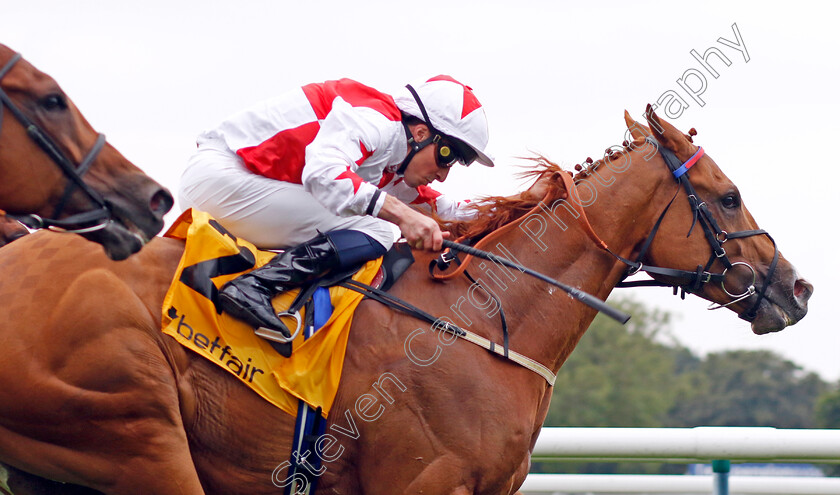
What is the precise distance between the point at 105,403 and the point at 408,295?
135cm

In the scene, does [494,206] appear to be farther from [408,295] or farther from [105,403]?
[105,403]

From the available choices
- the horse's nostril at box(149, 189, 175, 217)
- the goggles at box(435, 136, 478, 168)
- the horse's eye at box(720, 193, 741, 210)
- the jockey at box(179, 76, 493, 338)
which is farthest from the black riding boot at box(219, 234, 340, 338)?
the horse's eye at box(720, 193, 741, 210)

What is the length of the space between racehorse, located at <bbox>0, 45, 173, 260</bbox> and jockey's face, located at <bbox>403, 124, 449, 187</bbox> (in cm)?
140

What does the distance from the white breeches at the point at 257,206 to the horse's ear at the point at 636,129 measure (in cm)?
142

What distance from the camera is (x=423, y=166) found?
4289 millimetres

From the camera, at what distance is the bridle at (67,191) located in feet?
9.83

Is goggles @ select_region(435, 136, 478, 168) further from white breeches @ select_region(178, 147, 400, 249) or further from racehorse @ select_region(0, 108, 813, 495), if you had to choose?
white breeches @ select_region(178, 147, 400, 249)

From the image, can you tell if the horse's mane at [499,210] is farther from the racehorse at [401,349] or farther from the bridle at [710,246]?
the bridle at [710,246]

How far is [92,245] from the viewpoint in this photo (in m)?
3.52

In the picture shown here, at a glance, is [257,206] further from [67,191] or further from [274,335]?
[67,191]

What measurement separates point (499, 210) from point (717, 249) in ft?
3.49

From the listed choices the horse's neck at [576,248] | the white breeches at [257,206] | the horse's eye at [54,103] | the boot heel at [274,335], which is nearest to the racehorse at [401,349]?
the horse's neck at [576,248]

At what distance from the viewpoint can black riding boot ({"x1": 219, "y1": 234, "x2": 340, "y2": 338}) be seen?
3.57 metres

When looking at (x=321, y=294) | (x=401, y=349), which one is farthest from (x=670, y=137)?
(x=321, y=294)
